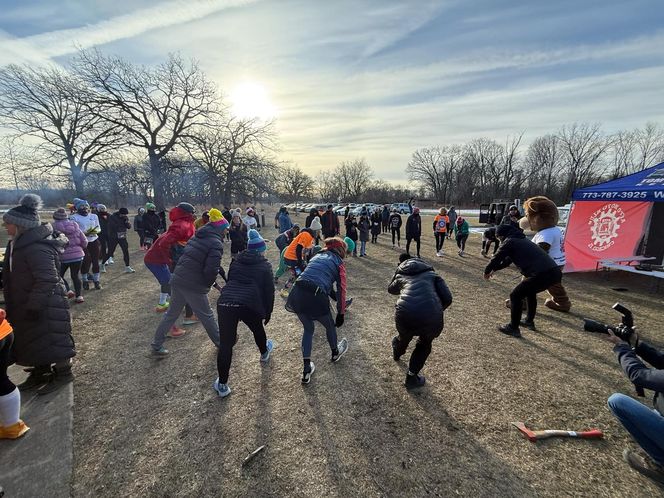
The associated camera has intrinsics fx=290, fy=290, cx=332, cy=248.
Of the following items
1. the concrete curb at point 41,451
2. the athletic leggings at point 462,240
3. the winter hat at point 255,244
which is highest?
the winter hat at point 255,244

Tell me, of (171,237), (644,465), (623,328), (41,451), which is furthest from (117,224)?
(644,465)

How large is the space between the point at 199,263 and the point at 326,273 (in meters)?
1.50

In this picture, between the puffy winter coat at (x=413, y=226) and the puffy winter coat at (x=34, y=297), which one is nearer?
the puffy winter coat at (x=34, y=297)

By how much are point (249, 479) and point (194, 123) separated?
23211mm

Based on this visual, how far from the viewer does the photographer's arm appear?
6.31 feet

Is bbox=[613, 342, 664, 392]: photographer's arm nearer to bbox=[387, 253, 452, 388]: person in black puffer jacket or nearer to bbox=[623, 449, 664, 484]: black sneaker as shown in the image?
bbox=[623, 449, 664, 484]: black sneaker

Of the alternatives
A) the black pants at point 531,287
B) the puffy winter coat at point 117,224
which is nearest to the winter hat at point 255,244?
the black pants at point 531,287

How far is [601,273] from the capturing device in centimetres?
809

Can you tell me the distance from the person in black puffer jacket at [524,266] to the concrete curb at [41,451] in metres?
5.08

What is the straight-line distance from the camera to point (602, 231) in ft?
26.3

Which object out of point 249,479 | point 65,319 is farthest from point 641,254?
point 65,319

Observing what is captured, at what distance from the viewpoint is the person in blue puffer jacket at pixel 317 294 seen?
308cm

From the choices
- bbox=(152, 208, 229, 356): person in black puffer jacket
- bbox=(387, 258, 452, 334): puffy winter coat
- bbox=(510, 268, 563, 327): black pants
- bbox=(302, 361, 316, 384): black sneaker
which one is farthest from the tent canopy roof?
bbox=(152, 208, 229, 356): person in black puffer jacket

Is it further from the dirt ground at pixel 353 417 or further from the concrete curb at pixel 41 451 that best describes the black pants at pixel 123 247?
the concrete curb at pixel 41 451
